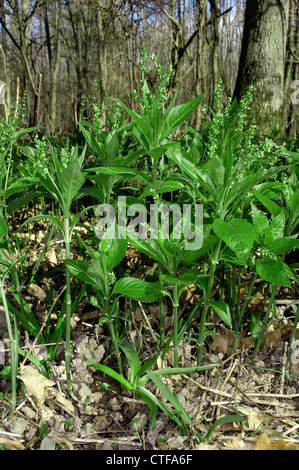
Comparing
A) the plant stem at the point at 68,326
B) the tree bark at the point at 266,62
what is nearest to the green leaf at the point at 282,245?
the plant stem at the point at 68,326

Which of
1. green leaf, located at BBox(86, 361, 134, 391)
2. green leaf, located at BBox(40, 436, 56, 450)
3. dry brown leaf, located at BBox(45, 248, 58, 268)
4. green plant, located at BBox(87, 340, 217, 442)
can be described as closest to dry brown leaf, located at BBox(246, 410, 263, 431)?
green plant, located at BBox(87, 340, 217, 442)

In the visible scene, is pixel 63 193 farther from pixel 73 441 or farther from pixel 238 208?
pixel 73 441

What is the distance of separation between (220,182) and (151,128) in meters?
0.35

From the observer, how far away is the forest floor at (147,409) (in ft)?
4.46

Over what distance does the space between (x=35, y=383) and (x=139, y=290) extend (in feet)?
2.03

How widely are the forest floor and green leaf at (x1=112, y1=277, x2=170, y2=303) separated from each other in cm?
46

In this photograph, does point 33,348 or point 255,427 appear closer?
point 255,427

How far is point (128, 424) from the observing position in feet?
4.76

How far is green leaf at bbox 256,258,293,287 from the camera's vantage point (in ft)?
4.09

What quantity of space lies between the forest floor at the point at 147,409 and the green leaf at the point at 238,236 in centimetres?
68

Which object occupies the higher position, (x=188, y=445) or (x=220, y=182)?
(x=220, y=182)

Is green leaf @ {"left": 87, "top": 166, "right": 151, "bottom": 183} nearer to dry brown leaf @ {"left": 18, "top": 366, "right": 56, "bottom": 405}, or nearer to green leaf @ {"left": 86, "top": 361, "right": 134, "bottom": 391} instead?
green leaf @ {"left": 86, "top": 361, "right": 134, "bottom": 391}
